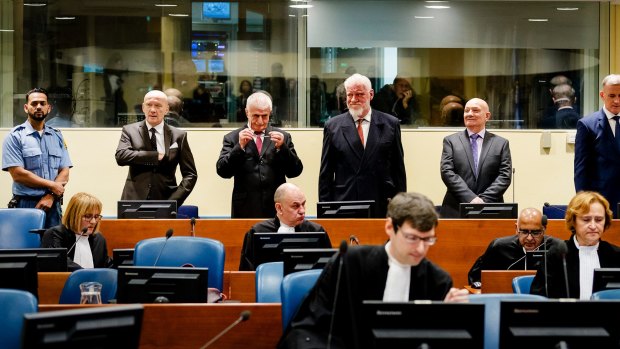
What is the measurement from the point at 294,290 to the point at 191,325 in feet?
1.48

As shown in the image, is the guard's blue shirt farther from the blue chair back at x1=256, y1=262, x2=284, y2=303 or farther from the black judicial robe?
the black judicial robe

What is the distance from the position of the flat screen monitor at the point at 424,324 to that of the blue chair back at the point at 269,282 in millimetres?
1545

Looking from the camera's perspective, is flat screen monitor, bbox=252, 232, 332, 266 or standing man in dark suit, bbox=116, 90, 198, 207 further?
standing man in dark suit, bbox=116, 90, 198, 207

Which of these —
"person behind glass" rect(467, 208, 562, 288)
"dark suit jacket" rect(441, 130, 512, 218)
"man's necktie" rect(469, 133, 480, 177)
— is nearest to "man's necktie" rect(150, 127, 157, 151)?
"dark suit jacket" rect(441, 130, 512, 218)

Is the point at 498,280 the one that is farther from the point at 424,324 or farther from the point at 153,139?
the point at 153,139

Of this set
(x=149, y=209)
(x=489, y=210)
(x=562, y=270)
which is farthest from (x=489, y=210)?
(x=149, y=209)

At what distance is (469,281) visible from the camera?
5762 mm

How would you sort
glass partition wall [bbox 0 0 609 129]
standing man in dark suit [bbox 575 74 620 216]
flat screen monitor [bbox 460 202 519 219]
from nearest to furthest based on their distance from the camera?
1. flat screen monitor [bbox 460 202 519 219]
2. standing man in dark suit [bbox 575 74 620 216]
3. glass partition wall [bbox 0 0 609 129]

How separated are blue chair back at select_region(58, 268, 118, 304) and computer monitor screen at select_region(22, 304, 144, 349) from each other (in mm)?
1943

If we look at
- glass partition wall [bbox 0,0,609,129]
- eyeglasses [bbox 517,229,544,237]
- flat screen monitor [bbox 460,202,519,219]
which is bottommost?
eyeglasses [bbox 517,229,544,237]

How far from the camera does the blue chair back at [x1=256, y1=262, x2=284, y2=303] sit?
4.22 meters

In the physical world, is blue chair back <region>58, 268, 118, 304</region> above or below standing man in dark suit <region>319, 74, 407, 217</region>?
below

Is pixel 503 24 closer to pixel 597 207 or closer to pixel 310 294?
pixel 597 207

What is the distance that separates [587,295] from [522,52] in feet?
16.4
